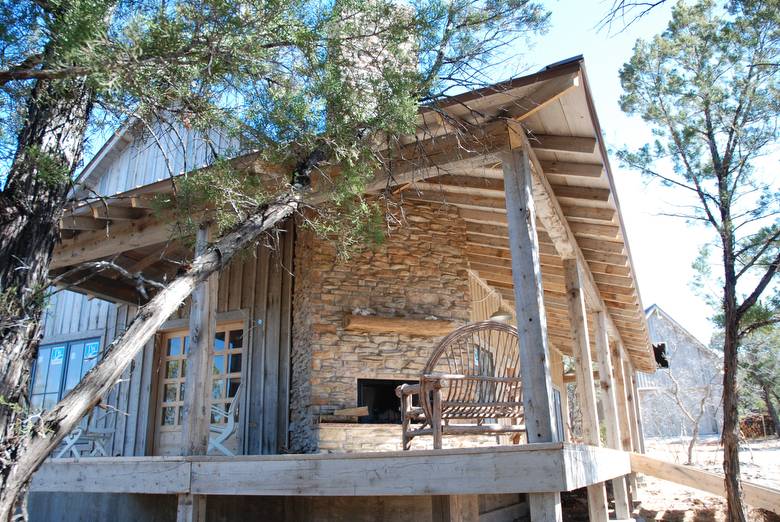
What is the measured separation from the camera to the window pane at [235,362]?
7.02 metres

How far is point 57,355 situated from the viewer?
910 centimetres

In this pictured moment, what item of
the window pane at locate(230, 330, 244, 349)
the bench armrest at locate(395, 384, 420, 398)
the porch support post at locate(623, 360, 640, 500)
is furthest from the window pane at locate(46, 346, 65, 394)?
the porch support post at locate(623, 360, 640, 500)

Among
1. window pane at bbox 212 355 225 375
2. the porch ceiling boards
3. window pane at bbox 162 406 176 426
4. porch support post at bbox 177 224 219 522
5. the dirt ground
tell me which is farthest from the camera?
the dirt ground

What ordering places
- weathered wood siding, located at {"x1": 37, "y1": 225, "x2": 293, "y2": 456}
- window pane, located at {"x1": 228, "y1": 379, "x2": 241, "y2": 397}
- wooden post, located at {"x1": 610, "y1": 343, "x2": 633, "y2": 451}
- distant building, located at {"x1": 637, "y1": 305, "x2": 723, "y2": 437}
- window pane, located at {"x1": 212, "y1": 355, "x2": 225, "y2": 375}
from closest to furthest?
weathered wood siding, located at {"x1": 37, "y1": 225, "x2": 293, "y2": 456}, window pane, located at {"x1": 228, "y1": 379, "x2": 241, "y2": 397}, window pane, located at {"x1": 212, "y1": 355, "x2": 225, "y2": 375}, wooden post, located at {"x1": 610, "y1": 343, "x2": 633, "y2": 451}, distant building, located at {"x1": 637, "y1": 305, "x2": 723, "y2": 437}

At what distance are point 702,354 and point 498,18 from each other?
83.2 feet

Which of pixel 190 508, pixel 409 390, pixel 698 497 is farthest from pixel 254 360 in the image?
pixel 698 497

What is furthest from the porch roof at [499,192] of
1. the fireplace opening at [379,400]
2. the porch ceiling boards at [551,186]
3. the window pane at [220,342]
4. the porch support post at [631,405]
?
the porch support post at [631,405]

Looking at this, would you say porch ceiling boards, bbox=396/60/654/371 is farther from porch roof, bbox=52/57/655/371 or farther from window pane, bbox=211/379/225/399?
window pane, bbox=211/379/225/399

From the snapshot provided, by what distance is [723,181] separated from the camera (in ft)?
23.7

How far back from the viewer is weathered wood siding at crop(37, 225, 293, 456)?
6527 mm

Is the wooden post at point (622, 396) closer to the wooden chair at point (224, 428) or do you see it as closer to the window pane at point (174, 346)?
the wooden chair at point (224, 428)

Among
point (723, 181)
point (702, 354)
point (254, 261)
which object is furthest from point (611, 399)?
point (702, 354)

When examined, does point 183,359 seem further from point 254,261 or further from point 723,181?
point 723,181

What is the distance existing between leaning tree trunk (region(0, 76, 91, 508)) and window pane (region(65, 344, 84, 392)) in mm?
6720
